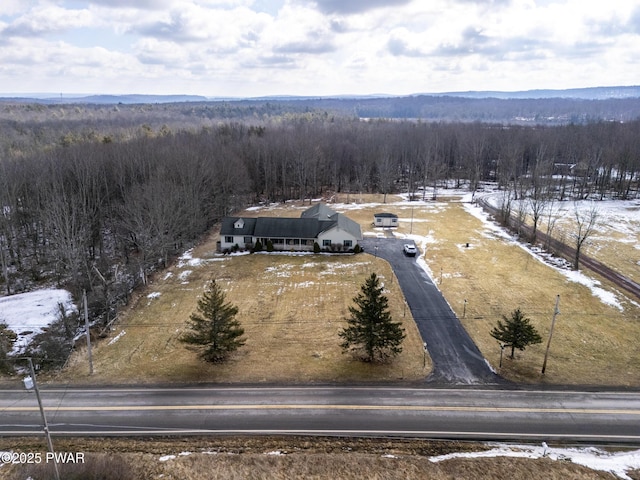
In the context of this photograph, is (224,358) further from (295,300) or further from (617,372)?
(617,372)

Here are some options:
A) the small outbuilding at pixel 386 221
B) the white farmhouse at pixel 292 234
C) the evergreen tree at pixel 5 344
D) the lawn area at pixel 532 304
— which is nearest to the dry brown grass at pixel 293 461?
the lawn area at pixel 532 304

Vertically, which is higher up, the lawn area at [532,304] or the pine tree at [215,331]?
the pine tree at [215,331]

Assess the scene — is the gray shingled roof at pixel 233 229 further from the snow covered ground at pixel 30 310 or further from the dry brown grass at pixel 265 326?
the snow covered ground at pixel 30 310

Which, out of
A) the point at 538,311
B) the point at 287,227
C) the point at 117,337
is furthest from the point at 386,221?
the point at 117,337

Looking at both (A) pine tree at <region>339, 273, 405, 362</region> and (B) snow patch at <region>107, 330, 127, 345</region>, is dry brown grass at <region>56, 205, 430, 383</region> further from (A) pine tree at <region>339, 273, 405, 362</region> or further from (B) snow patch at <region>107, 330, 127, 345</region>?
(A) pine tree at <region>339, 273, 405, 362</region>

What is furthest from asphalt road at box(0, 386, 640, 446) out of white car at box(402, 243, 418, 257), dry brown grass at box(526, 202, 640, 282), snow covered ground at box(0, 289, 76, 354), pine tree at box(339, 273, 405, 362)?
dry brown grass at box(526, 202, 640, 282)

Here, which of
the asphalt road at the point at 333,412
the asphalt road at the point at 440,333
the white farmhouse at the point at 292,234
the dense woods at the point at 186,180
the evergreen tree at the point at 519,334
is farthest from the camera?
the white farmhouse at the point at 292,234

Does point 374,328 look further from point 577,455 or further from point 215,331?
point 577,455

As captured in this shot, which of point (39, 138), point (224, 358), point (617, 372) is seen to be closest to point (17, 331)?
point (224, 358)
